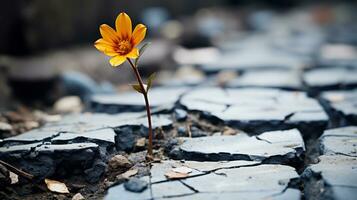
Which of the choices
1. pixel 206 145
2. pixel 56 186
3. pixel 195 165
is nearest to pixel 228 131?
pixel 206 145

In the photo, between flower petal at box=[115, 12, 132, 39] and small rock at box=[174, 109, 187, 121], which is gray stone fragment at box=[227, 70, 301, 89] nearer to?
small rock at box=[174, 109, 187, 121]

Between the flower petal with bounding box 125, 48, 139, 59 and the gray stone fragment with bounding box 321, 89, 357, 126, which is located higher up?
the flower petal with bounding box 125, 48, 139, 59

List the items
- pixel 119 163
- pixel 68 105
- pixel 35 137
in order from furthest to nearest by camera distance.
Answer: pixel 68 105, pixel 35 137, pixel 119 163

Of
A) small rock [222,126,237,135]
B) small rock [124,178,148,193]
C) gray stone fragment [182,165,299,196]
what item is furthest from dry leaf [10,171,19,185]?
small rock [222,126,237,135]

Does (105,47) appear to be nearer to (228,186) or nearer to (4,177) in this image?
(4,177)

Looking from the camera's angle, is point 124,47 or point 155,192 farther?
point 124,47

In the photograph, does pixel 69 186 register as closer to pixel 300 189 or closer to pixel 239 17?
pixel 300 189
